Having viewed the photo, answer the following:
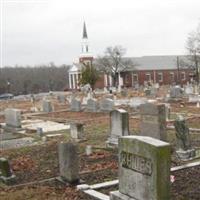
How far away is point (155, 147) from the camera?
624 centimetres

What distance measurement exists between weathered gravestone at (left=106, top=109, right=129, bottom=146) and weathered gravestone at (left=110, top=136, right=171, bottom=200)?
706 centimetres

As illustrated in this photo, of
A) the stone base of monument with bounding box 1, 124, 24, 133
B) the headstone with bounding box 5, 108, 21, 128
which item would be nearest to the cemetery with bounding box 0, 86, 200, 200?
the stone base of monument with bounding box 1, 124, 24, 133

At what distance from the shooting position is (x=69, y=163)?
9.81 m

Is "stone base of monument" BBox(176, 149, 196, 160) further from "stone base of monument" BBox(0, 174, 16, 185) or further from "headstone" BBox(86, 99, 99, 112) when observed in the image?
"headstone" BBox(86, 99, 99, 112)

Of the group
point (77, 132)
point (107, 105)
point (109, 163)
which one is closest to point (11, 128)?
point (77, 132)

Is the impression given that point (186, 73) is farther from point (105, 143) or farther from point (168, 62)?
point (105, 143)

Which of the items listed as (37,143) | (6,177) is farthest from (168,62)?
(6,177)

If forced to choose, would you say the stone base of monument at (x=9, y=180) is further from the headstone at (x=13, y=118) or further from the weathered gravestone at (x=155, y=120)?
the headstone at (x=13, y=118)

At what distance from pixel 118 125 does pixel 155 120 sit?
1599 millimetres

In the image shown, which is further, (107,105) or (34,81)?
(34,81)

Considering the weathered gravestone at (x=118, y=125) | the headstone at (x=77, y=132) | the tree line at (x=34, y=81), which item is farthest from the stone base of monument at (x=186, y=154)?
the tree line at (x=34, y=81)

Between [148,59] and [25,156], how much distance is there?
80.0 m

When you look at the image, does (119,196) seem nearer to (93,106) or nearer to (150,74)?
(93,106)

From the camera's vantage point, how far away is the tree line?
320 feet
